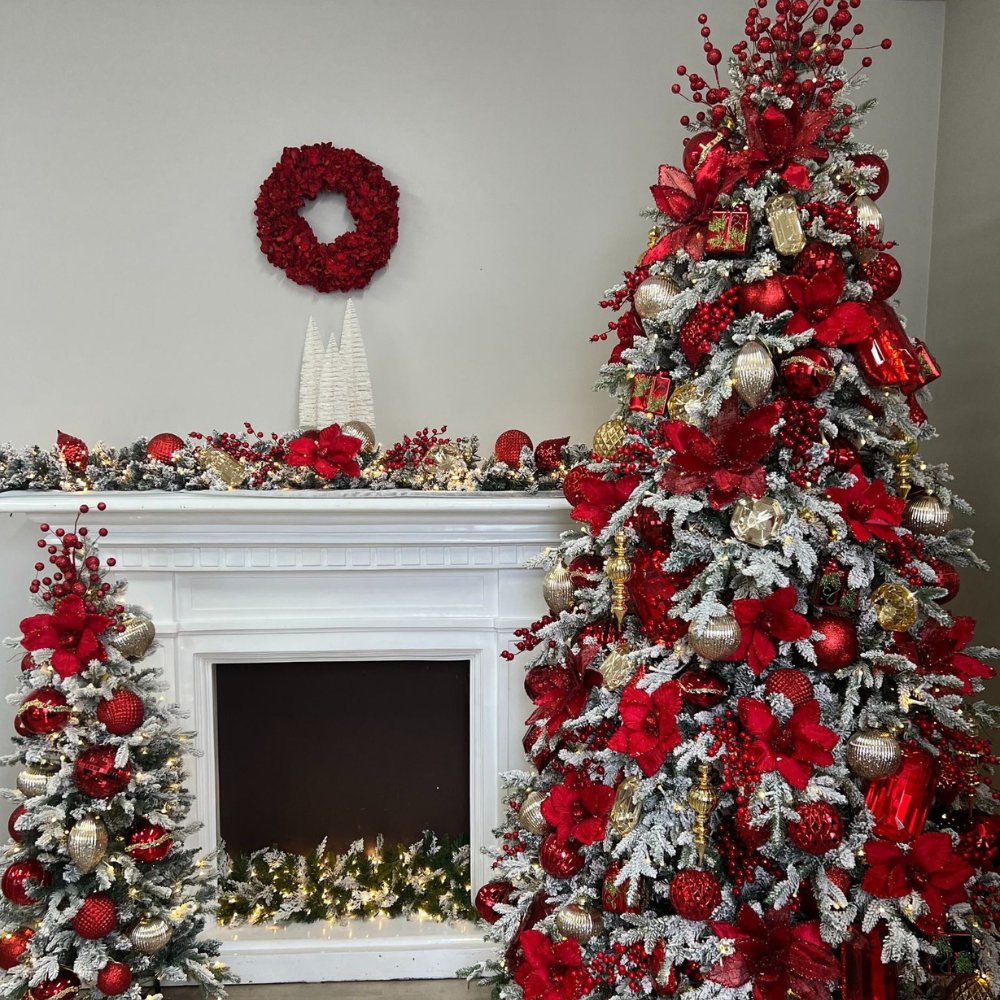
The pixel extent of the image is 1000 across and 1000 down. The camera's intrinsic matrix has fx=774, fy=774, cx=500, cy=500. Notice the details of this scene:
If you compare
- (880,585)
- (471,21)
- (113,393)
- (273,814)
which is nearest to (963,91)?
(471,21)

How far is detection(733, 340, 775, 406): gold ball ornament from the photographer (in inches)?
52.2

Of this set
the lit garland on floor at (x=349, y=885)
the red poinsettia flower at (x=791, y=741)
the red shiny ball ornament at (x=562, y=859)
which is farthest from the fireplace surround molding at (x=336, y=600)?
the red poinsettia flower at (x=791, y=741)

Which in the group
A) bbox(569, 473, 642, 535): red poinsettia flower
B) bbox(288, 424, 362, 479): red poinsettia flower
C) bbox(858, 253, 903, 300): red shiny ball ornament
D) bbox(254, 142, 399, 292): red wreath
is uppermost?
bbox(254, 142, 399, 292): red wreath

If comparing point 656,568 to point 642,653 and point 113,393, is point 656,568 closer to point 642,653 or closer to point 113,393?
point 642,653

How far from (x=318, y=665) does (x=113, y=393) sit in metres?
1.01

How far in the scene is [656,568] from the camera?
144 cm

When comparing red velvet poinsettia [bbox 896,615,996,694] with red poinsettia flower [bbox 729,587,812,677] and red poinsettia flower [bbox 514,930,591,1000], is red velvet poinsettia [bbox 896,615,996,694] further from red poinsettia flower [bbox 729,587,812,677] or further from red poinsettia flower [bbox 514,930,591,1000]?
red poinsettia flower [bbox 514,930,591,1000]

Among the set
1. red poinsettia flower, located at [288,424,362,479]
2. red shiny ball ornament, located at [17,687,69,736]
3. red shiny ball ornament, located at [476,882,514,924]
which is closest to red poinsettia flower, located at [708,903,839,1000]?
red shiny ball ornament, located at [476,882,514,924]

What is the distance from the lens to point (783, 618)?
1299 mm

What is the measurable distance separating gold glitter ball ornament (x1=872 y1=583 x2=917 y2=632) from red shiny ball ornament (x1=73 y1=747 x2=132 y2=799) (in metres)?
1.57

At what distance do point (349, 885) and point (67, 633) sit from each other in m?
1.14

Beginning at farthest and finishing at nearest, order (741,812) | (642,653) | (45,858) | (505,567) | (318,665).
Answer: (318,665), (505,567), (45,858), (642,653), (741,812)

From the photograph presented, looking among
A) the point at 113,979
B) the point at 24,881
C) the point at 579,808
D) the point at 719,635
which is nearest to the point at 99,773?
the point at 24,881

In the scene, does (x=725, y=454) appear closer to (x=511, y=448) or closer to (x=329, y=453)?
(x=511, y=448)
